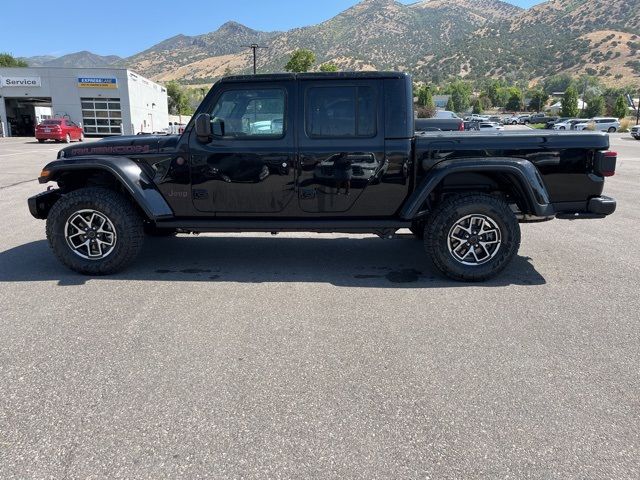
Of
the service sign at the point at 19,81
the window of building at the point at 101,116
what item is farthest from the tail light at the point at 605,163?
the service sign at the point at 19,81

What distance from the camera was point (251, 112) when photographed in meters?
4.93

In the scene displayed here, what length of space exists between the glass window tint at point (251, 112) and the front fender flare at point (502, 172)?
5.06 feet

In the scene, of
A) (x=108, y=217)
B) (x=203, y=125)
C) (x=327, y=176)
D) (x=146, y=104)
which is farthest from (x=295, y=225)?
(x=146, y=104)

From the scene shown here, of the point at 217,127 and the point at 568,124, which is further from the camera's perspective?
the point at 568,124

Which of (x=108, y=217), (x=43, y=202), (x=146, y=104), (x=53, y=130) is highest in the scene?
(x=146, y=104)

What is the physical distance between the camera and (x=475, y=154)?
476 cm

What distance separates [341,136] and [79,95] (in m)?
41.8

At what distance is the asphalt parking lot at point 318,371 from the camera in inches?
93.2

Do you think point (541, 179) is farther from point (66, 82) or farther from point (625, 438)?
point (66, 82)

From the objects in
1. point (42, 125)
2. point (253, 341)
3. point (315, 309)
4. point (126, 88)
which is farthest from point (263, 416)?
point (126, 88)

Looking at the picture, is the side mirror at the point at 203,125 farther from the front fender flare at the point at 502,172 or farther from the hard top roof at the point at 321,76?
the front fender flare at the point at 502,172

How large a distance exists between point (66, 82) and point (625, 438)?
45347mm

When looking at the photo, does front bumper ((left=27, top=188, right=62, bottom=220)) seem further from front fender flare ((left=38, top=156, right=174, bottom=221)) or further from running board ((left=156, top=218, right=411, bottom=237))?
running board ((left=156, top=218, right=411, bottom=237))

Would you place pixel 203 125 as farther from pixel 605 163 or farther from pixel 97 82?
pixel 97 82
